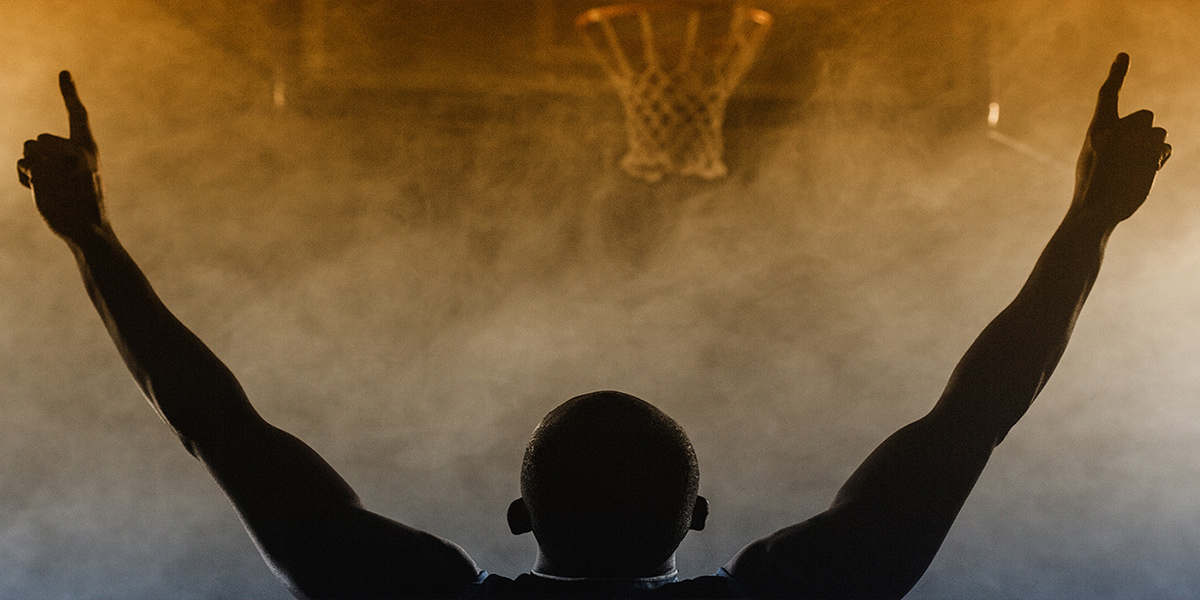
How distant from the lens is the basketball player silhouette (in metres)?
0.73

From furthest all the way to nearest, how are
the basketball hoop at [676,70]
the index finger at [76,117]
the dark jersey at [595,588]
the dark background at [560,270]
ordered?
the basketball hoop at [676,70], the dark background at [560,270], the index finger at [76,117], the dark jersey at [595,588]

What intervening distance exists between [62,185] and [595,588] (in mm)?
596

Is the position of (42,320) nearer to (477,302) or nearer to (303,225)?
(303,225)

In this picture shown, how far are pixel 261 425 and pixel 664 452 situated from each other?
0.35 metres

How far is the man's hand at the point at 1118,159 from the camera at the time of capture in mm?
846

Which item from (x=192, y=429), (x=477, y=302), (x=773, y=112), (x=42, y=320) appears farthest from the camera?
(x=773, y=112)

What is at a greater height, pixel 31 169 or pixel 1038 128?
pixel 1038 128

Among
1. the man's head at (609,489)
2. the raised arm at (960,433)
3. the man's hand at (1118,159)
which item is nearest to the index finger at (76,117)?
the man's head at (609,489)

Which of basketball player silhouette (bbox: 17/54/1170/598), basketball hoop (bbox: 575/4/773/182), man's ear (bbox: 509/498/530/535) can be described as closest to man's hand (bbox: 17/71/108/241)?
basketball player silhouette (bbox: 17/54/1170/598)

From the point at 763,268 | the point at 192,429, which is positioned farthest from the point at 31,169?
the point at 763,268

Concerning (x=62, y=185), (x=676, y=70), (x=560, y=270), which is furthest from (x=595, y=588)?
(x=676, y=70)

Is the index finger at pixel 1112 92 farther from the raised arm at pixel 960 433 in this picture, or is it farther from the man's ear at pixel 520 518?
the man's ear at pixel 520 518

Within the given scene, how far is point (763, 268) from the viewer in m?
2.65

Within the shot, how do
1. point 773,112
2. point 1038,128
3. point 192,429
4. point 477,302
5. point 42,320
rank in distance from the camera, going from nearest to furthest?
point 192,429 < point 42,320 < point 477,302 < point 1038,128 < point 773,112
